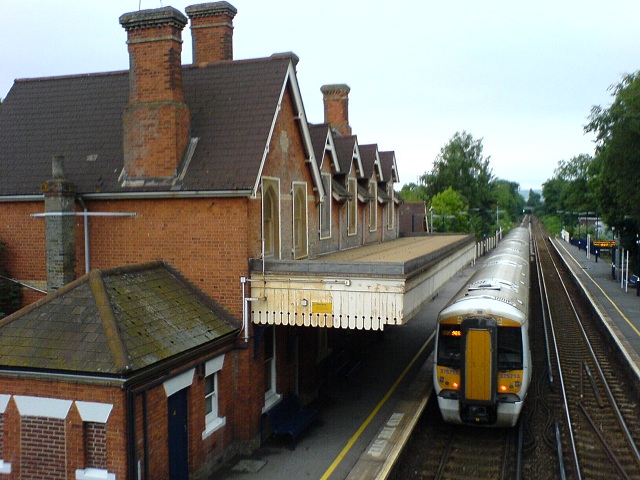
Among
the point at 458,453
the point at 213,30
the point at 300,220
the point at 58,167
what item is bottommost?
the point at 458,453

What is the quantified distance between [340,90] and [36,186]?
13.7m

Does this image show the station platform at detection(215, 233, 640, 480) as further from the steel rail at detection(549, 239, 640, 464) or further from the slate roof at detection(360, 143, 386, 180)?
the slate roof at detection(360, 143, 386, 180)

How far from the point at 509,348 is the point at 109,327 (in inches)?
291

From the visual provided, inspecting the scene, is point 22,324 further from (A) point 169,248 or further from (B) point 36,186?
(B) point 36,186

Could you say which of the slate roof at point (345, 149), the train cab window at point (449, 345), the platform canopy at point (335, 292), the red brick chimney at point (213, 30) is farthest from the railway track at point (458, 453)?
the red brick chimney at point (213, 30)

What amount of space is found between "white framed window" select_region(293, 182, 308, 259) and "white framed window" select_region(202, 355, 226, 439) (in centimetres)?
377

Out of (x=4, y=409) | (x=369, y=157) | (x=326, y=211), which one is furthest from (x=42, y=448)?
(x=369, y=157)

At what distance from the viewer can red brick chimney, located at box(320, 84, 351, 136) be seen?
23984 mm

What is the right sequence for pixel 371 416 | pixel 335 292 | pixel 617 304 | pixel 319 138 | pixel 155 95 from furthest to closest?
1. pixel 617 304
2. pixel 319 138
3. pixel 371 416
4. pixel 155 95
5. pixel 335 292

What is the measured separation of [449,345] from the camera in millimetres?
12367

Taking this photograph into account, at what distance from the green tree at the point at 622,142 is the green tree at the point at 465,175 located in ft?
144

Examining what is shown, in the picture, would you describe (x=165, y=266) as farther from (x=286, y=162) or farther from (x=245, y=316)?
(x=286, y=162)

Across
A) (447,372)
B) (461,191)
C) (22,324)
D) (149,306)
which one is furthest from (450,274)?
(461,191)

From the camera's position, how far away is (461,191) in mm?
76062
